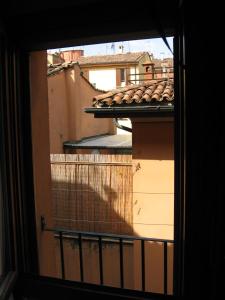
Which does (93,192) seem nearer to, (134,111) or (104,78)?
(134,111)

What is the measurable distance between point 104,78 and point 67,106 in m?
4.10

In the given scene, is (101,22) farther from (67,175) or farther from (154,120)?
(67,175)

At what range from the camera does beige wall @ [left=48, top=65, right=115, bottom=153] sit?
7.94 meters

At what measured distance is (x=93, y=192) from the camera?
16.0 ft

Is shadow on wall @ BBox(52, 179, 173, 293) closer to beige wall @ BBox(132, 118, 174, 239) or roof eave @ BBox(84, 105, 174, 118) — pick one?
beige wall @ BBox(132, 118, 174, 239)
